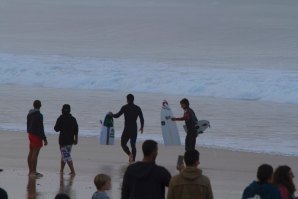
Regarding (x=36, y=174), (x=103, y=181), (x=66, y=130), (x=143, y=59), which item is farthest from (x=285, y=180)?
(x=143, y=59)

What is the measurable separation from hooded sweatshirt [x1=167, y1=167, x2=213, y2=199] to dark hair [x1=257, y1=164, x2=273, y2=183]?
53 cm

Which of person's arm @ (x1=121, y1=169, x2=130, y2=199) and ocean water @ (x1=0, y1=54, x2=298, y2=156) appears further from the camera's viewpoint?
ocean water @ (x1=0, y1=54, x2=298, y2=156)

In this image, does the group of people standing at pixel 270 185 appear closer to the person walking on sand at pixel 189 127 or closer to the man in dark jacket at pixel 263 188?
the man in dark jacket at pixel 263 188

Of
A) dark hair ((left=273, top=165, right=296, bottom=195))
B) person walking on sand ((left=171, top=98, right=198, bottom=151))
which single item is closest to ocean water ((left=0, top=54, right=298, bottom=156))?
person walking on sand ((left=171, top=98, right=198, bottom=151))

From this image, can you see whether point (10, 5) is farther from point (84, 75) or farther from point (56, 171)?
point (56, 171)

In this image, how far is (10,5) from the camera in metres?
113

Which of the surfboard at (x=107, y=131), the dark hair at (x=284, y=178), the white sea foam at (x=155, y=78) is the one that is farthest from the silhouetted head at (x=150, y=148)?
the white sea foam at (x=155, y=78)

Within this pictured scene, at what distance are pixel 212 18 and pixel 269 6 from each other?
17.3 metres

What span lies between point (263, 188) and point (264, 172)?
0.47ft

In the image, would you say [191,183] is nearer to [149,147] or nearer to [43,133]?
[149,147]

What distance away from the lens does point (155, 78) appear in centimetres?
4744

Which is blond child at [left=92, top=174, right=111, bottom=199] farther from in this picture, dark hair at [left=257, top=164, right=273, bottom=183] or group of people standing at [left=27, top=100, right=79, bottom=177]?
group of people standing at [left=27, top=100, right=79, bottom=177]

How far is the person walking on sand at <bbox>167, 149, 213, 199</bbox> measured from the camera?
9.40 m

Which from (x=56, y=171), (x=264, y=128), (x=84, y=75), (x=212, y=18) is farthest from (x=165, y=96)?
(x=212, y=18)
